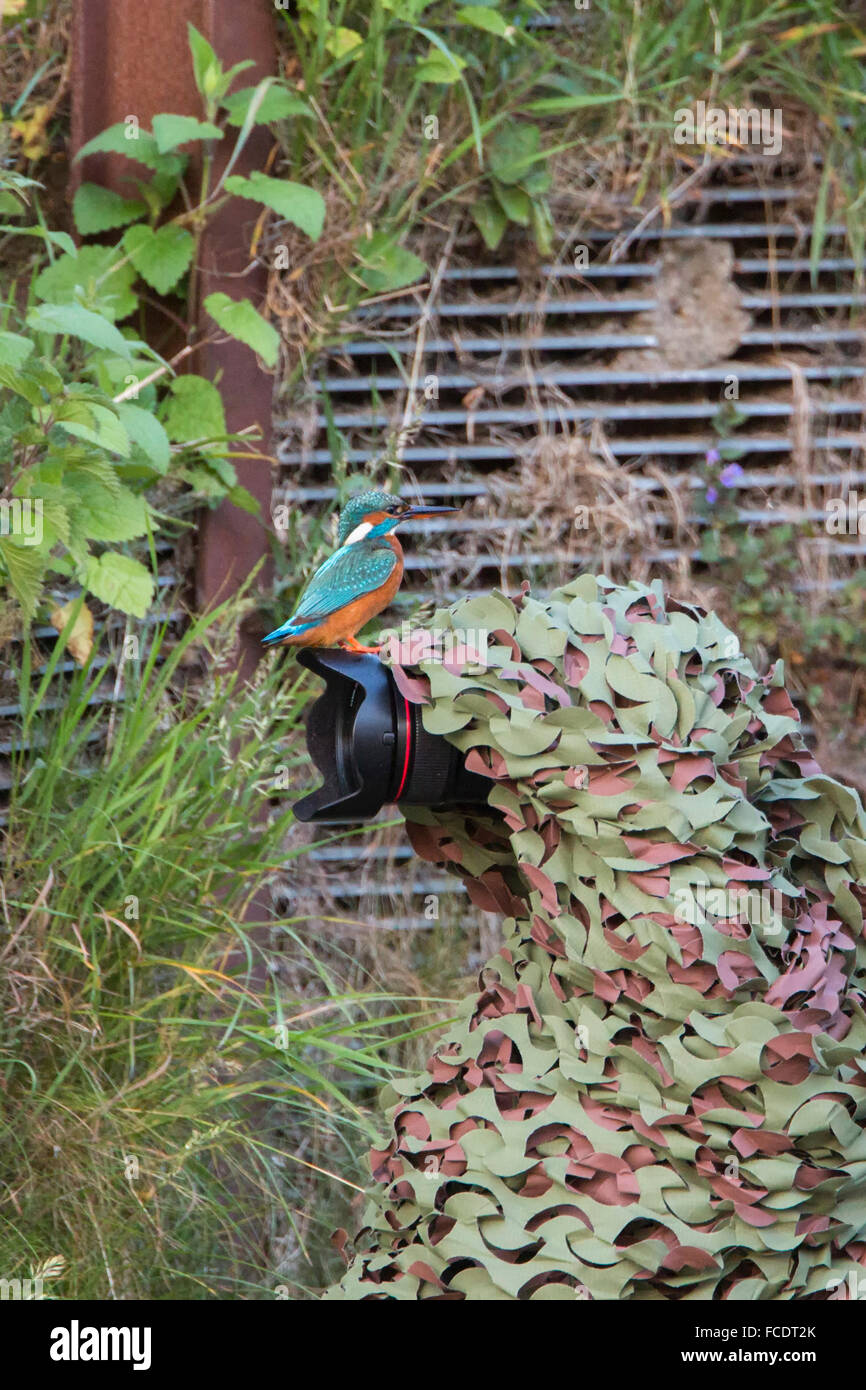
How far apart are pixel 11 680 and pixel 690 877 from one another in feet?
4.75

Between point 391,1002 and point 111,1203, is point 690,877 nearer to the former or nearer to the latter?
point 111,1203

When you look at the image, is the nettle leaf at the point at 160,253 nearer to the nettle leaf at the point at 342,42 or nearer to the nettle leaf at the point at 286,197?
the nettle leaf at the point at 286,197

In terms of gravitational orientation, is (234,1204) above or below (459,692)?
below

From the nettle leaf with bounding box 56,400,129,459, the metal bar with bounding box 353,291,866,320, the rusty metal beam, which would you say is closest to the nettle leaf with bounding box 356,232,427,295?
the metal bar with bounding box 353,291,866,320

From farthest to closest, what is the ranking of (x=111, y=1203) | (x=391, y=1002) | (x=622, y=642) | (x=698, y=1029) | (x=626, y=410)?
(x=626, y=410), (x=391, y=1002), (x=111, y=1203), (x=622, y=642), (x=698, y=1029)

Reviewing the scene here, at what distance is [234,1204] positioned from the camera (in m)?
2.01

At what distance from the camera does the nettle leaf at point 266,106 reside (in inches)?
97.8

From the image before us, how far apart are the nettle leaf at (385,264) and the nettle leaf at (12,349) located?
1.09m

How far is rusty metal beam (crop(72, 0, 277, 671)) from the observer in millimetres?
2535

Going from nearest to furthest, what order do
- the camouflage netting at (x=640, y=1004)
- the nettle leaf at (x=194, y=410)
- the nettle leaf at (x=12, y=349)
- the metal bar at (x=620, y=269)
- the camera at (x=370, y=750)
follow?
1. the camouflage netting at (x=640, y=1004)
2. the camera at (x=370, y=750)
3. the nettle leaf at (x=12, y=349)
4. the nettle leaf at (x=194, y=410)
5. the metal bar at (x=620, y=269)

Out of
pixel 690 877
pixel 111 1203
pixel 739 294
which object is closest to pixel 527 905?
pixel 690 877

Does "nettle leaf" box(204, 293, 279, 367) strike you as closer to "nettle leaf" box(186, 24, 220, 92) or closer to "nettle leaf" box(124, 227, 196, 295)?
"nettle leaf" box(124, 227, 196, 295)

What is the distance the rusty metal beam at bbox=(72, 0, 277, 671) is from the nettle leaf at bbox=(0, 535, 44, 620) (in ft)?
2.50

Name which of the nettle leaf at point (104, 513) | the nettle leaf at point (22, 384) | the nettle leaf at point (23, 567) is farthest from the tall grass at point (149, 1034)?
the nettle leaf at point (22, 384)
